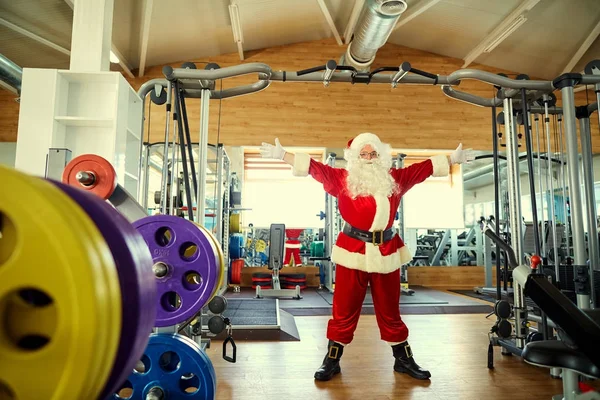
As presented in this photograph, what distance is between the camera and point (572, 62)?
631 cm

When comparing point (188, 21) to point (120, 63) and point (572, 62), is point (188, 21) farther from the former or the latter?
point (572, 62)

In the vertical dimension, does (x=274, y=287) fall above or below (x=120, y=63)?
below

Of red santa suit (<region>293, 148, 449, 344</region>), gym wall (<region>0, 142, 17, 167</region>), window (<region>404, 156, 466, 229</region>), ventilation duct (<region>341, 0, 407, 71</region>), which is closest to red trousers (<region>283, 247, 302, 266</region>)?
window (<region>404, 156, 466, 229</region>)

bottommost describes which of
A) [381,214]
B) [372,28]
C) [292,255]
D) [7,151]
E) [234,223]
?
[292,255]

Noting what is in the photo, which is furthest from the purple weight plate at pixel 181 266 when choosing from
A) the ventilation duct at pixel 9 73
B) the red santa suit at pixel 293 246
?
the red santa suit at pixel 293 246

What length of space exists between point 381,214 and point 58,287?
6.42ft

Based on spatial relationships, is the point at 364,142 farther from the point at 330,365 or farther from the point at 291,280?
the point at 291,280

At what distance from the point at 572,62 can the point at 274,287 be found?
588cm

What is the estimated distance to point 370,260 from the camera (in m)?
2.17

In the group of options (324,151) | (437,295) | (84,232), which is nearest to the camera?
(84,232)

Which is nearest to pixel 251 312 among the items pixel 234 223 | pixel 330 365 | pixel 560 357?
pixel 330 365

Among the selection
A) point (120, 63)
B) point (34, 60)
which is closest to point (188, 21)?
point (120, 63)

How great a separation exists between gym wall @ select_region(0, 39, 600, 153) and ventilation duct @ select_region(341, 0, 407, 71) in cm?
86

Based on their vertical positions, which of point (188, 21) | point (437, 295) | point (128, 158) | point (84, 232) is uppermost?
point (188, 21)
